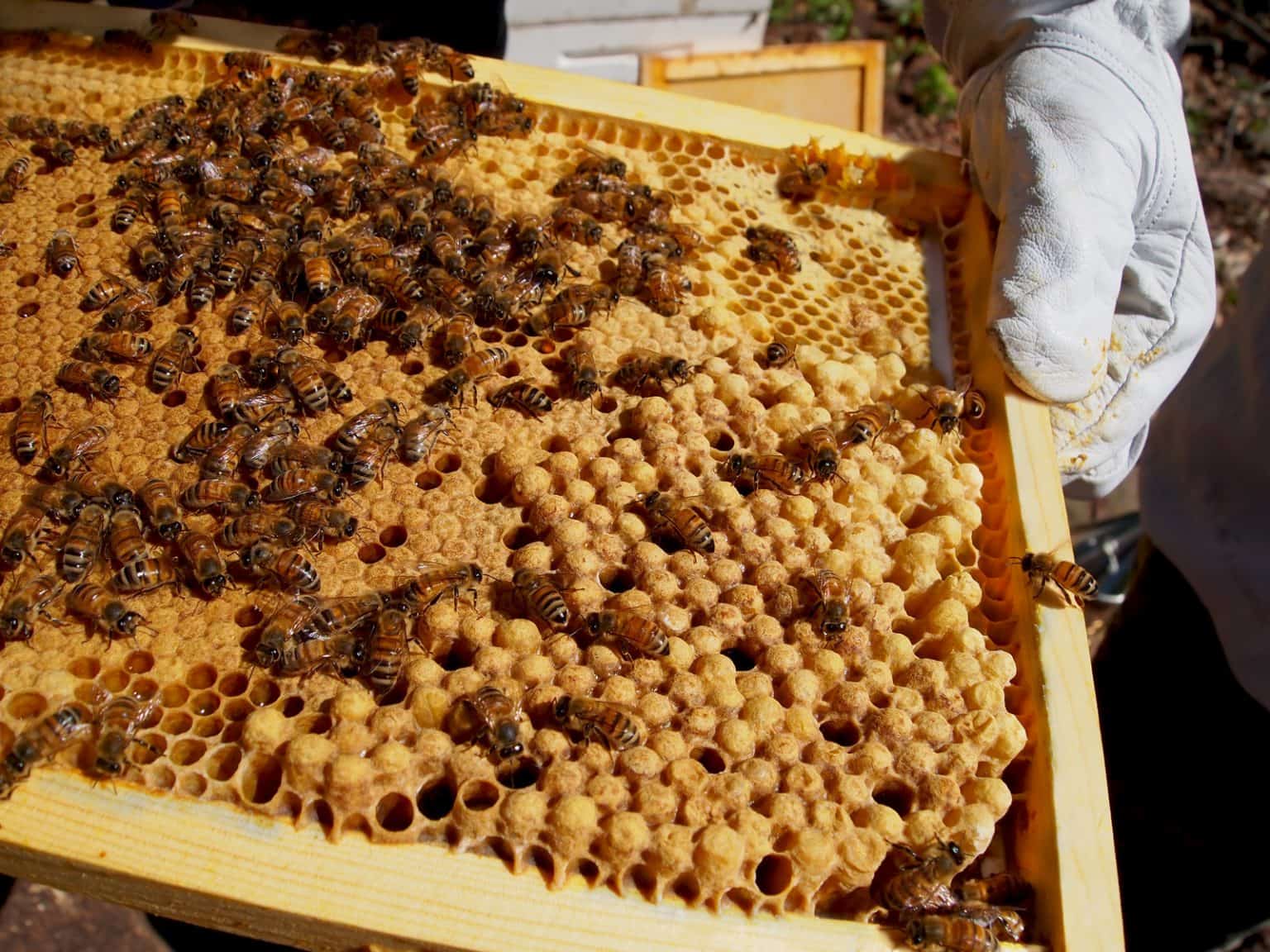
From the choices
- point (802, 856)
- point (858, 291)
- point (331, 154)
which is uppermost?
point (331, 154)

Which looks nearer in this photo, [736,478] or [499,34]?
[736,478]

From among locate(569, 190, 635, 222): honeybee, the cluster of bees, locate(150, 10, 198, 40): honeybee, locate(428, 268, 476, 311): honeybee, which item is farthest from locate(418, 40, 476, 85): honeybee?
the cluster of bees

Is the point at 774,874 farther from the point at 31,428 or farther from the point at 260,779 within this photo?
the point at 31,428

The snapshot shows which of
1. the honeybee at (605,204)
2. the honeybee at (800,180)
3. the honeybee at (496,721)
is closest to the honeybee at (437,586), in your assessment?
the honeybee at (496,721)

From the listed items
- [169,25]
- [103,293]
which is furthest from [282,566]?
[169,25]

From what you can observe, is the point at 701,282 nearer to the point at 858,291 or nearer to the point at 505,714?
the point at 858,291

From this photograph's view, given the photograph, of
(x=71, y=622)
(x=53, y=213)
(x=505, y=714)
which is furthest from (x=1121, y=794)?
(x=53, y=213)
